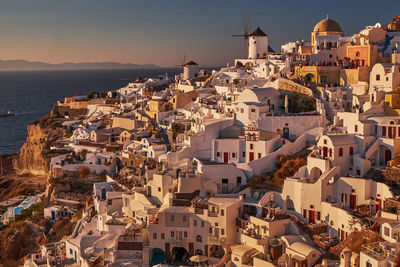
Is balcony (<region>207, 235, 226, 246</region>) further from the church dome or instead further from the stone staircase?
the church dome

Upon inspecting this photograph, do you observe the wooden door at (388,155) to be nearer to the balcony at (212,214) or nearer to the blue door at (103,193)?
the balcony at (212,214)

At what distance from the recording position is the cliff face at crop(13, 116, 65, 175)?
53838 millimetres

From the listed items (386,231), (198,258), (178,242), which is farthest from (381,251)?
(178,242)

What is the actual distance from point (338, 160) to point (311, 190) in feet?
8.49

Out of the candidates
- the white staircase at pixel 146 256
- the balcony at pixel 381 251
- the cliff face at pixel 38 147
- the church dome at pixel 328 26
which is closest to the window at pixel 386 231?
the balcony at pixel 381 251

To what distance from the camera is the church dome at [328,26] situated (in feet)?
149

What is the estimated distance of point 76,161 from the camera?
141 feet

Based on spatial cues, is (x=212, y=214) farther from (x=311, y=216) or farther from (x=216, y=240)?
(x=311, y=216)

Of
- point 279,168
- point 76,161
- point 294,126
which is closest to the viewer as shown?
point 279,168

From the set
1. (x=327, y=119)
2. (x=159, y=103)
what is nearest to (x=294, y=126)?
(x=327, y=119)

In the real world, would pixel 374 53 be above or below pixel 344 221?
above

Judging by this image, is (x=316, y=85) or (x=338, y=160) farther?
(x=316, y=85)

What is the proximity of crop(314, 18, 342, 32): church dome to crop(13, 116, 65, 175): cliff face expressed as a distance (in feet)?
90.0

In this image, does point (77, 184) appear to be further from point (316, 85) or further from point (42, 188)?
point (316, 85)
